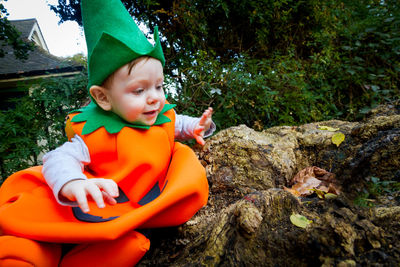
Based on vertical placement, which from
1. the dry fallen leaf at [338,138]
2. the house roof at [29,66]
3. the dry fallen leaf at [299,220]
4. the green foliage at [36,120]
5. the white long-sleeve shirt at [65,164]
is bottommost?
the house roof at [29,66]

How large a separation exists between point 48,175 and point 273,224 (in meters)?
1.16

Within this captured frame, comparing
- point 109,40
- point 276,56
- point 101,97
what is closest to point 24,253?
point 101,97

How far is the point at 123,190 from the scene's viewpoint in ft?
4.84

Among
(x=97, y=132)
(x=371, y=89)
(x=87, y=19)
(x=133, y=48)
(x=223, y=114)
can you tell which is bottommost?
(x=223, y=114)

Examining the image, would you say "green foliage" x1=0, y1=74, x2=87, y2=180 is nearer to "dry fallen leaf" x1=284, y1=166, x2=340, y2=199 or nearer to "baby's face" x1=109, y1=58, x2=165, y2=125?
"baby's face" x1=109, y1=58, x2=165, y2=125

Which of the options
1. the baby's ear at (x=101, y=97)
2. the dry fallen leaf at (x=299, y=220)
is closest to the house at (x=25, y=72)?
the baby's ear at (x=101, y=97)

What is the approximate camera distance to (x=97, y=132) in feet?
4.71

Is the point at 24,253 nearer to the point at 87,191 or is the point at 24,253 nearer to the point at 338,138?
the point at 87,191

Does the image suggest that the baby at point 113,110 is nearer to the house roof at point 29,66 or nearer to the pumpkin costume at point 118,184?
the pumpkin costume at point 118,184

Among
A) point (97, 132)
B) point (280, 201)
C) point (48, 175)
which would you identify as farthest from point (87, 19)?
point (280, 201)

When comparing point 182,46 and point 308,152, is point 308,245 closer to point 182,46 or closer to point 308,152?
point 308,152

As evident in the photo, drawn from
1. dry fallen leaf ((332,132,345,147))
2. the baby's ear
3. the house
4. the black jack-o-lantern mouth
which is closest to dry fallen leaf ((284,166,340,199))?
dry fallen leaf ((332,132,345,147))

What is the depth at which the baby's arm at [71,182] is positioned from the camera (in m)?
1.10

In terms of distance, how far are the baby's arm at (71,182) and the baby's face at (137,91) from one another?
0.38m
